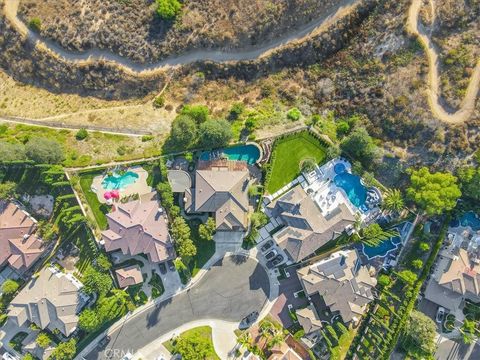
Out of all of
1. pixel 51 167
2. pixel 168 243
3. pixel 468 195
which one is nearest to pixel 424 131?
pixel 468 195

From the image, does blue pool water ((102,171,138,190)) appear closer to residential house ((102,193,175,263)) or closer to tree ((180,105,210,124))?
residential house ((102,193,175,263))

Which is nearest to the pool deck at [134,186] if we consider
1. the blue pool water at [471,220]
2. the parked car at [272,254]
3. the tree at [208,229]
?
the tree at [208,229]

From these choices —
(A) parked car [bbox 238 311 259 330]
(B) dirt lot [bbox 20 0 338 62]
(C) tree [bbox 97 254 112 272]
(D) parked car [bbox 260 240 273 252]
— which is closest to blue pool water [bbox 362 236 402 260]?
(D) parked car [bbox 260 240 273 252]

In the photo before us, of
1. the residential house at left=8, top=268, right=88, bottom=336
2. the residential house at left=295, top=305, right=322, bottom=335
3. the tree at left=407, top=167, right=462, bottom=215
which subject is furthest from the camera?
the residential house at left=295, top=305, right=322, bottom=335

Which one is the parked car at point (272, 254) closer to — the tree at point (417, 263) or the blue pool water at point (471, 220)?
the tree at point (417, 263)

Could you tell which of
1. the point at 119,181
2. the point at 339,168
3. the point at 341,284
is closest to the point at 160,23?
the point at 119,181

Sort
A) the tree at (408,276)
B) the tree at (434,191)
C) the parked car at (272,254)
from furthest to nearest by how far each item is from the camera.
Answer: the parked car at (272,254)
the tree at (408,276)
the tree at (434,191)
